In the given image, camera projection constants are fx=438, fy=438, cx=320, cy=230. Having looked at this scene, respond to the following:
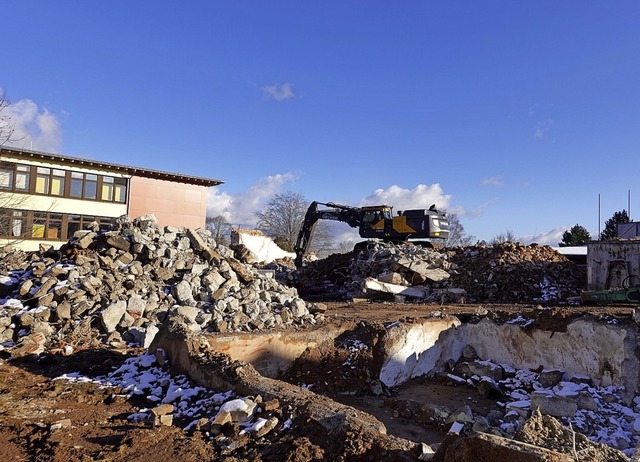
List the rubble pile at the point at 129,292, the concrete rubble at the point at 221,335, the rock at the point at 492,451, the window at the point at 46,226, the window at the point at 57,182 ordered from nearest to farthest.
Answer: the rock at the point at 492,451, the concrete rubble at the point at 221,335, the rubble pile at the point at 129,292, the window at the point at 46,226, the window at the point at 57,182

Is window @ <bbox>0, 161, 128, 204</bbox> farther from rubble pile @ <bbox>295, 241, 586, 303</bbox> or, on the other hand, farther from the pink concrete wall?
rubble pile @ <bbox>295, 241, 586, 303</bbox>

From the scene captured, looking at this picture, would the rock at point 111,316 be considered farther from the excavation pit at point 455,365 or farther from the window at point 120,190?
the window at point 120,190

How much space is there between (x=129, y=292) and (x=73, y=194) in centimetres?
1772

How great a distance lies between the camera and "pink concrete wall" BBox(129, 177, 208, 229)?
2602 cm

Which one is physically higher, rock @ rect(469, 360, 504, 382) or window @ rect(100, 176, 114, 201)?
window @ rect(100, 176, 114, 201)

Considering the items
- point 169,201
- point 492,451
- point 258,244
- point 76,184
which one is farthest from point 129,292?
point 258,244

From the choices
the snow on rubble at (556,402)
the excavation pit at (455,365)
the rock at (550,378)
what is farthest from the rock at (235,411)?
the rock at (550,378)

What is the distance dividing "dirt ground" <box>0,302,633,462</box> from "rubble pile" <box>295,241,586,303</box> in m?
8.26

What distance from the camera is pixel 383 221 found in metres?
21.1

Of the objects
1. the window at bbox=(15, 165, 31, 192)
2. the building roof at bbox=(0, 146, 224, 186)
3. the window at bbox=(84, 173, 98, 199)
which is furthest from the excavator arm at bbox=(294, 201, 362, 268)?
the window at bbox=(15, 165, 31, 192)

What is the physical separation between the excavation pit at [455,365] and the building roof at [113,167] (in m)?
18.7

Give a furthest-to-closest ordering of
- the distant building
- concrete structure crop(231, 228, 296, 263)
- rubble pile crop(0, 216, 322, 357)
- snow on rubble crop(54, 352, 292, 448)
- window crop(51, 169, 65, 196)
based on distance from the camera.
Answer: concrete structure crop(231, 228, 296, 263) < window crop(51, 169, 65, 196) < the distant building < rubble pile crop(0, 216, 322, 357) < snow on rubble crop(54, 352, 292, 448)

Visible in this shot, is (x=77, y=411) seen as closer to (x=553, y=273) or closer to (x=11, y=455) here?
(x=11, y=455)

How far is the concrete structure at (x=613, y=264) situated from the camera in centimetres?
1422
